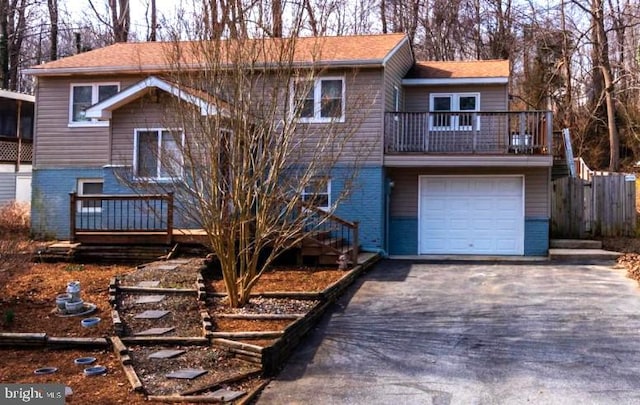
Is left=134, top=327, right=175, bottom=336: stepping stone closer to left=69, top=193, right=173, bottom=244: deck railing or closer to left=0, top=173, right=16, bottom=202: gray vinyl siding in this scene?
left=69, top=193, right=173, bottom=244: deck railing

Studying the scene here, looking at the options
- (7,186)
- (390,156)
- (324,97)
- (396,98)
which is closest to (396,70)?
(396,98)

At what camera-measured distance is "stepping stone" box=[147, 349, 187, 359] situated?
6.77m

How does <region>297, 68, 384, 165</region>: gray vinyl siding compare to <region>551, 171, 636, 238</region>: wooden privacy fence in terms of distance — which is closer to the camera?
<region>297, 68, 384, 165</region>: gray vinyl siding

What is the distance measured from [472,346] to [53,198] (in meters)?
12.5

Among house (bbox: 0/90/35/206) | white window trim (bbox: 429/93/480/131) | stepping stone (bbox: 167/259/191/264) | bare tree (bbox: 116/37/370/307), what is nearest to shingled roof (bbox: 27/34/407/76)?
white window trim (bbox: 429/93/480/131)

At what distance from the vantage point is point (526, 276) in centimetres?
1241

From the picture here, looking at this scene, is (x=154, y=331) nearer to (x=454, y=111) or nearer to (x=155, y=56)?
(x=155, y=56)

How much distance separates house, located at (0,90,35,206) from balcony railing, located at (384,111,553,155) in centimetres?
1457

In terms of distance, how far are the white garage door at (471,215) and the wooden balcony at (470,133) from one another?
3.21ft

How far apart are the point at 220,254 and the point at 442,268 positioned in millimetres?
6724

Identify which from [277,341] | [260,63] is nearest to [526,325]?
[277,341]

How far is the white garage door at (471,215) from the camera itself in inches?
616

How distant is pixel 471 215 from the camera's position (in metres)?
15.8

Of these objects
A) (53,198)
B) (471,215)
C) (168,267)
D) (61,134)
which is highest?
(61,134)
